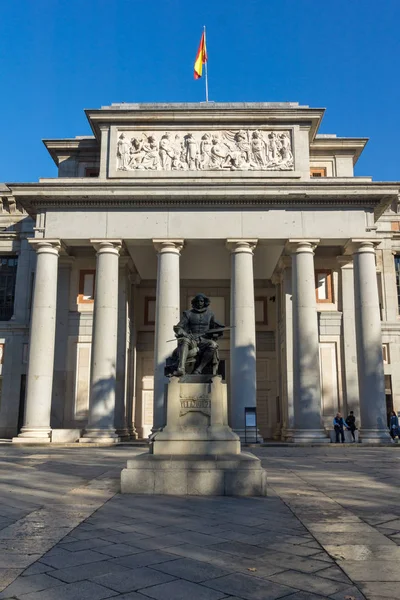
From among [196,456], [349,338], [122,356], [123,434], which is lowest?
[123,434]

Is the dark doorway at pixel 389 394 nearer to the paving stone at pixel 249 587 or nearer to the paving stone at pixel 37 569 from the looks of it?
the paving stone at pixel 249 587

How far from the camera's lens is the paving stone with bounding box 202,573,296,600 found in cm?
453

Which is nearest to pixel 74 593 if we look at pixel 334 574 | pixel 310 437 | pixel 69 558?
pixel 69 558

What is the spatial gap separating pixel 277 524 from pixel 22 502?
4.65m

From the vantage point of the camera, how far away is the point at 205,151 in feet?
97.2

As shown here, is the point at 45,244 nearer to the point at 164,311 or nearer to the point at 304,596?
the point at 164,311

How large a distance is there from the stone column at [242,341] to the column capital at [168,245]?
2625 mm

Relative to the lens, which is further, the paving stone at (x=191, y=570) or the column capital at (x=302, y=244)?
the column capital at (x=302, y=244)

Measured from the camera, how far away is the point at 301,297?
27109 millimetres

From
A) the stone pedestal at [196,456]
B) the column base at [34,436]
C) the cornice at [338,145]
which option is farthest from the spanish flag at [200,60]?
the stone pedestal at [196,456]

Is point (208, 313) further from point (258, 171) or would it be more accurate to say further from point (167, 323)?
point (258, 171)

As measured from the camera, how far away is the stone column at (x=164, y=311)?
1028 inches

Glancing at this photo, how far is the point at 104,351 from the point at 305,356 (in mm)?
9918

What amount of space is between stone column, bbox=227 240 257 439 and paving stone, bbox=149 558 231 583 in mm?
20446
